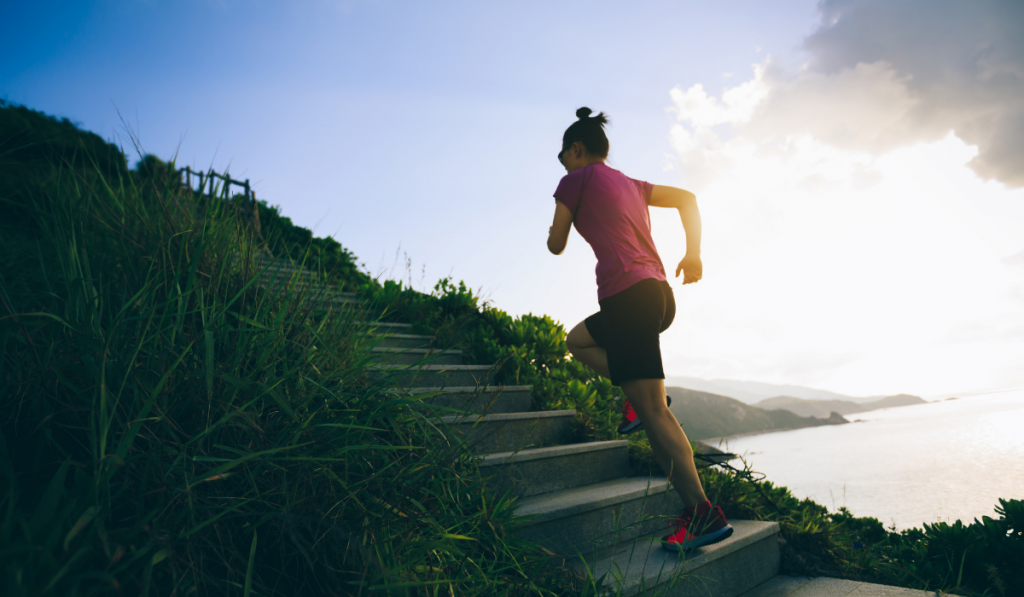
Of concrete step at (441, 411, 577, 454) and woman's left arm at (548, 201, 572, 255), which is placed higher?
woman's left arm at (548, 201, 572, 255)

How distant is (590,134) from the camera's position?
2.06 m

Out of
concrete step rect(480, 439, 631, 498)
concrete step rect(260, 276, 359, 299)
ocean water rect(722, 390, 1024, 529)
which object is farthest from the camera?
ocean water rect(722, 390, 1024, 529)

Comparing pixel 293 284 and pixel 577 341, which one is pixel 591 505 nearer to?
pixel 577 341

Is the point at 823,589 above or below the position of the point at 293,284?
below

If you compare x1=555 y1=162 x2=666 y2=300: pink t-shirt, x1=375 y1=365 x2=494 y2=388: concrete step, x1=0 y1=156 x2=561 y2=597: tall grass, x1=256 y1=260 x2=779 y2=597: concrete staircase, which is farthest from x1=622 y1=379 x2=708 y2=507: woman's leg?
x1=375 y1=365 x2=494 y2=388: concrete step

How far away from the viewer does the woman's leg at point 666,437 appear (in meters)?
1.65

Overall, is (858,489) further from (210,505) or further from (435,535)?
(210,505)

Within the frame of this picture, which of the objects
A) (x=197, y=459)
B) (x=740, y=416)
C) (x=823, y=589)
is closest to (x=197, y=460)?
(x=197, y=459)

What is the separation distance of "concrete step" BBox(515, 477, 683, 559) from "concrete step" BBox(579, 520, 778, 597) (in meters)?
0.07

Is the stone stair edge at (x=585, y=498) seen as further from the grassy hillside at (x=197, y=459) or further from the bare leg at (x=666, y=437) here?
the grassy hillside at (x=197, y=459)

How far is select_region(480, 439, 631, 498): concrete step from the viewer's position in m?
1.88

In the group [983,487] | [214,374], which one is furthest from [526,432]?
[983,487]

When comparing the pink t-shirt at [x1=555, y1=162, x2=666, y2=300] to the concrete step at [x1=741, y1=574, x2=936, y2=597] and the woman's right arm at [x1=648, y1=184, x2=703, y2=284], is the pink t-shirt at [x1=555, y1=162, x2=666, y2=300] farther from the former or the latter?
the concrete step at [x1=741, y1=574, x2=936, y2=597]

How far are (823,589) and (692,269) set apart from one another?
55.3 inches
